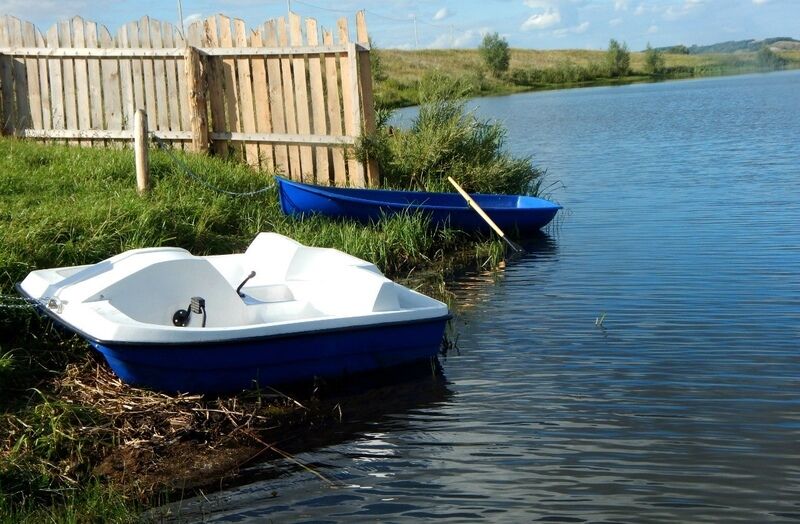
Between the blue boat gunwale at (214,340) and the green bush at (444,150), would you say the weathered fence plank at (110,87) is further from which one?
the blue boat gunwale at (214,340)

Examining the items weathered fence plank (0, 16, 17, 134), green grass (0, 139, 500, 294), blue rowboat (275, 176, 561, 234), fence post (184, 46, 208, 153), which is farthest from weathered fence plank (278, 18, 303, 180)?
weathered fence plank (0, 16, 17, 134)

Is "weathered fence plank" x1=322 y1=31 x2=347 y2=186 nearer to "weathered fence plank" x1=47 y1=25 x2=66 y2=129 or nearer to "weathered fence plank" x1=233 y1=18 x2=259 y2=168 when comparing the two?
"weathered fence plank" x1=233 y1=18 x2=259 y2=168

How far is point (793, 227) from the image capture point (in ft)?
43.3

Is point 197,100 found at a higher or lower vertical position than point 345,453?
higher

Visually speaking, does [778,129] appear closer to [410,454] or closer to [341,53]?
[341,53]

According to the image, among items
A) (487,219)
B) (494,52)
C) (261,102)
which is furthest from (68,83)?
(494,52)

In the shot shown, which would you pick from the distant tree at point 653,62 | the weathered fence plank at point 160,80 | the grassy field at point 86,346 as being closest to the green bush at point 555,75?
the distant tree at point 653,62

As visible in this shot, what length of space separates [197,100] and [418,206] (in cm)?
382

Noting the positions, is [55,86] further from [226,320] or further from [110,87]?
[226,320]

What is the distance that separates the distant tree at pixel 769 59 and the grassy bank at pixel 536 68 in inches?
23.6

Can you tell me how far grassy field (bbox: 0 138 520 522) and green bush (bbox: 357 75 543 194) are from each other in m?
1.63

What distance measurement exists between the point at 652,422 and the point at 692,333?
2.15m

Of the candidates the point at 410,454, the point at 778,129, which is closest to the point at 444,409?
the point at 410,454

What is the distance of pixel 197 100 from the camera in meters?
13.9
